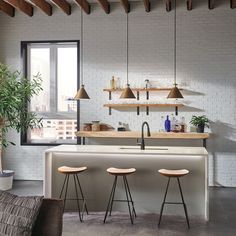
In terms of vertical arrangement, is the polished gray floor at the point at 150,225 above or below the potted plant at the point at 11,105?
below

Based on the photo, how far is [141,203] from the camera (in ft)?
16.0

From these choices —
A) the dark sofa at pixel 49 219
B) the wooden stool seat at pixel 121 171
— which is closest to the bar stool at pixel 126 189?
the wooden stool seat at pixel 121 171

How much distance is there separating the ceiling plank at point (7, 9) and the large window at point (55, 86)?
2.06 feet

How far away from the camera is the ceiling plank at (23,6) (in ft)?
20.9

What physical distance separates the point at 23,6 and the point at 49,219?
17.5ft

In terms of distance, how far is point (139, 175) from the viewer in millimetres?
4883

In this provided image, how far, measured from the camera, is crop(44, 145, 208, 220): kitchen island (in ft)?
15.5

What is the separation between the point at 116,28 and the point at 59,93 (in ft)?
5.66

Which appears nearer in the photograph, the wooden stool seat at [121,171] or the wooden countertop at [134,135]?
the wooden stool seat at [121,171]

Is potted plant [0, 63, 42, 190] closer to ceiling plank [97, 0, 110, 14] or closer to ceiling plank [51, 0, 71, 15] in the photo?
ceiling plank [51, 0, 71, 15]

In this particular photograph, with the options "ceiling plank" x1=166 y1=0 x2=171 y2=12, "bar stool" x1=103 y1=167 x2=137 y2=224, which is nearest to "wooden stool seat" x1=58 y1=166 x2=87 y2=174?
"bar stool" x1=103 y1=167 x2=137 y2=224

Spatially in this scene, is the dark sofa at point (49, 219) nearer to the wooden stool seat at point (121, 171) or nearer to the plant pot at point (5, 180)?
the wooden stool seat at point (121, 171)

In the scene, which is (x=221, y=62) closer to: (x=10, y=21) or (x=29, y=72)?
(x=29, y=72)

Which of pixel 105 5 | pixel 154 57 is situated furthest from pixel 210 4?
pixel 105 5
